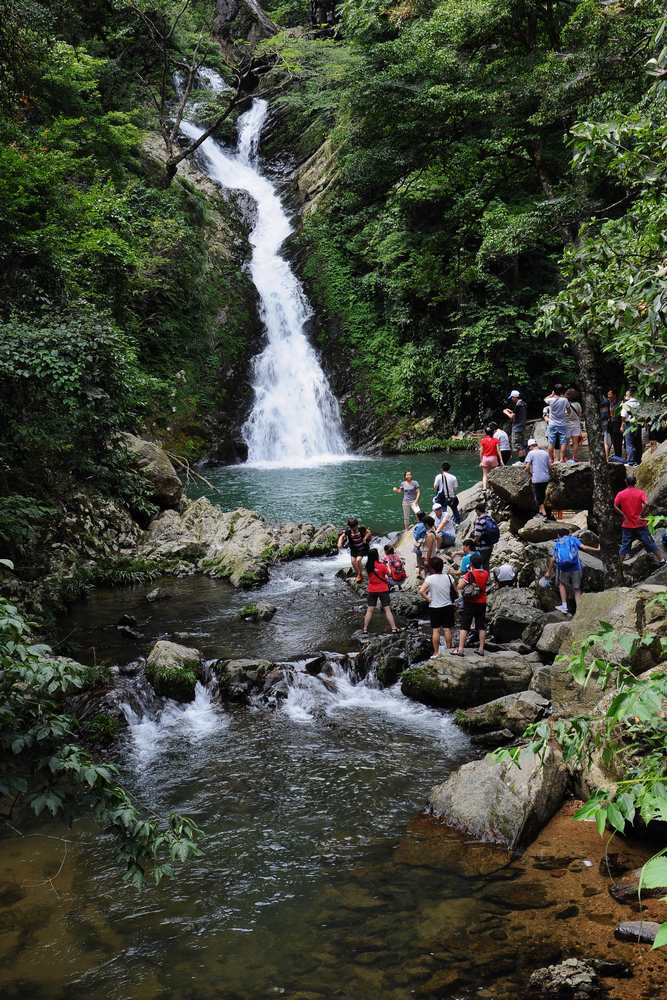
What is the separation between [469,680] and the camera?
32.0 feet

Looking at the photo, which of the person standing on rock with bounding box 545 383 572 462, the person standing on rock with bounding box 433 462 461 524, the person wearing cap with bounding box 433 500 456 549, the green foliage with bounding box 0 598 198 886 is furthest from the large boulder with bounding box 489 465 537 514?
the green foliage with bounding box 0 598 198 886

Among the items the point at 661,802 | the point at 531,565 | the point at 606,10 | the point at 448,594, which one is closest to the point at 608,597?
the point at 448,594

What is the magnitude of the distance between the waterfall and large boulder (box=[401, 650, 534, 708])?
19401 mm

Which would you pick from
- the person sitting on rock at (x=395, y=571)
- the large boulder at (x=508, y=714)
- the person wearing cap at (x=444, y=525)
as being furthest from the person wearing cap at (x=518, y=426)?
the large boulder at (x=508, y=714)

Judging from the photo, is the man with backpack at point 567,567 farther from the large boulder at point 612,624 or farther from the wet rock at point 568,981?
the wet rock at point 568,981

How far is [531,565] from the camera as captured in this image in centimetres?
1297

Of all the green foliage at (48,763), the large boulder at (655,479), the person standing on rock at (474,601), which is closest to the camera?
the green foliage at (48,763)

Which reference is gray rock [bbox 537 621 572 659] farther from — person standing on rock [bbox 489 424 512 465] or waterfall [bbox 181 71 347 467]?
waterfall [bbox 181 71 347 467]

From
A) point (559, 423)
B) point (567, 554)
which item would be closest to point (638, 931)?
point (567, 554)

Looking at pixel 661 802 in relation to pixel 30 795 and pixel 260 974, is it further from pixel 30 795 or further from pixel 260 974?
pixel 260 974

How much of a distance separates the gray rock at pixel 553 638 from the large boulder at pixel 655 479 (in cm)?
328

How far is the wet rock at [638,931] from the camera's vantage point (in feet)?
16.3

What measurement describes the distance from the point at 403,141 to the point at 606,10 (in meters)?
4.68

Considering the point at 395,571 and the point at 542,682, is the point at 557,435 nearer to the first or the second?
the point at 395,571
